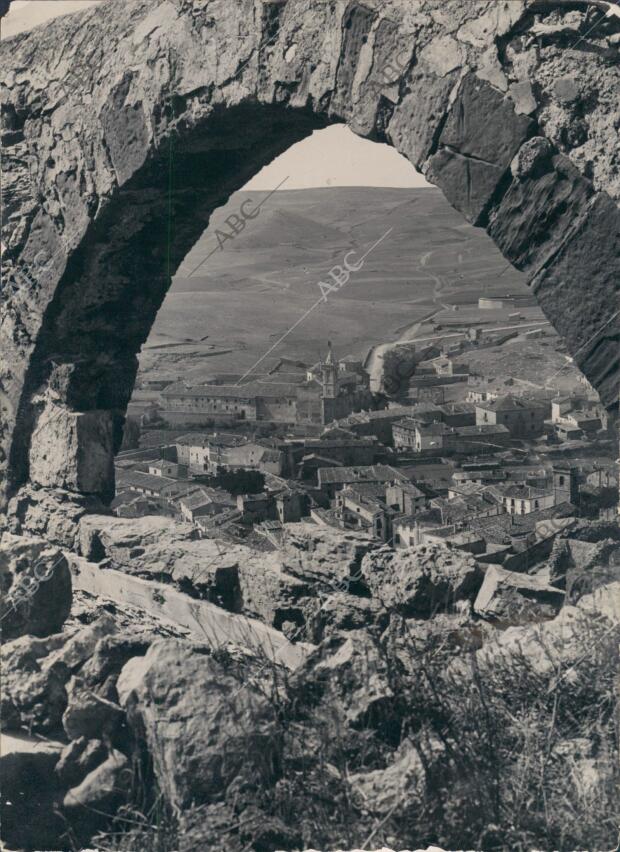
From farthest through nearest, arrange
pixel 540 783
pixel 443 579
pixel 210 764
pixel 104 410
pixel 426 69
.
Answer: pixel 104 410
pixel 443 579
pixel 426 69
pixel 210 764
pixel 540 783

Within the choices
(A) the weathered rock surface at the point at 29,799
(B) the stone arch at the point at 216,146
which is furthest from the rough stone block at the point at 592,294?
(A) the weathered rock surface at the point at 29,799

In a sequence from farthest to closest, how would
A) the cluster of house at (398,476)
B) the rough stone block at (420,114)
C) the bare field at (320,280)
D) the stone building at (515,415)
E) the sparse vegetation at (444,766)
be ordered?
the bare field at (320,280) < the stone building at (515,415) < the cluster of house at (398,476) < the rough stone block at (420,114) < the sparse vegetation at (444,766)

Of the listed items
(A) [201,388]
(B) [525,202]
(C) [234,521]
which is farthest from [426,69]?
(A) [201,388]

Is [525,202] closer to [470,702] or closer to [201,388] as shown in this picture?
[470,702]

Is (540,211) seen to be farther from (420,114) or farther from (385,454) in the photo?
(385,454)

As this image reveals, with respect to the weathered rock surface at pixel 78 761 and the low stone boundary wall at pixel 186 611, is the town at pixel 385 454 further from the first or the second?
the weathered rock surface at pixel 78 761

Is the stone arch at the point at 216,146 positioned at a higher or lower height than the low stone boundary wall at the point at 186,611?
higher

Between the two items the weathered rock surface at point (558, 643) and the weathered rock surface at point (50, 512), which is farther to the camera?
the weathered rock surface at point (50, 512)
